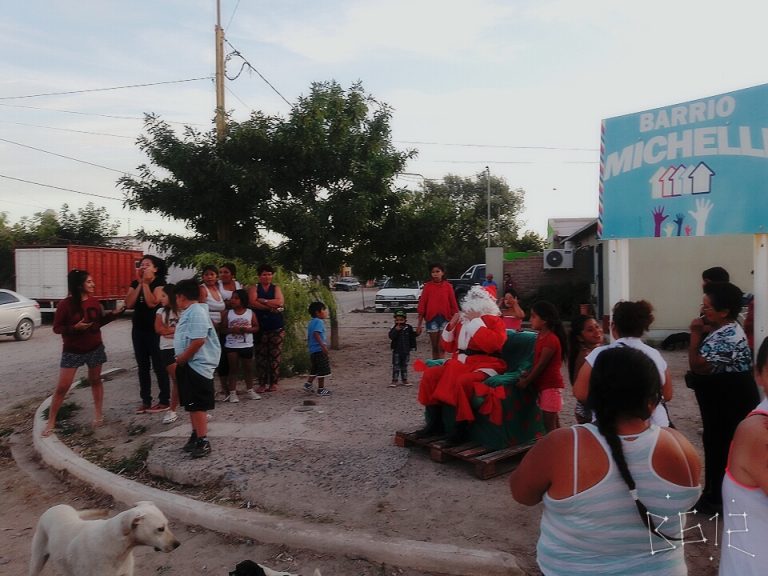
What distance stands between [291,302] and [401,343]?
1.85 metres

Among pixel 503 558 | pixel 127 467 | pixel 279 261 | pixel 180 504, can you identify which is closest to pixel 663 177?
pixel 503 558

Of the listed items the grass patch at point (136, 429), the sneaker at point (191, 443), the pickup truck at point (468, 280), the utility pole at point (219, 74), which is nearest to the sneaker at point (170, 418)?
the grass patch at point (136, 429)

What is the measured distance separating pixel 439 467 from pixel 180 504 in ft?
6.71

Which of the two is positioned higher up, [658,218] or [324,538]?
[658,218]

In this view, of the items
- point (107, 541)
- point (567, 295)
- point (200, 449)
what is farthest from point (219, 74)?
point (107, 541)

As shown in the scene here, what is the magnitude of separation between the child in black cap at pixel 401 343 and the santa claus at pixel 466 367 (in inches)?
106

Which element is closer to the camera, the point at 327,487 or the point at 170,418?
the point at 327,487

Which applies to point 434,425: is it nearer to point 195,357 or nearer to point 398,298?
point 195,357

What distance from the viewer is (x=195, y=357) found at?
5359 millimetres

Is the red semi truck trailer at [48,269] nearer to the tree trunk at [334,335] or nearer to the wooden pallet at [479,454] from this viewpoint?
the tree trunk at [334,335]

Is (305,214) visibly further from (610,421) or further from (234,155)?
(610,421)

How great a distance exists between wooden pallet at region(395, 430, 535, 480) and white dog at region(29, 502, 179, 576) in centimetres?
241

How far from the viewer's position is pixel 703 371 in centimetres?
411

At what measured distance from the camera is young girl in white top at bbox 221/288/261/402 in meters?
7.64
